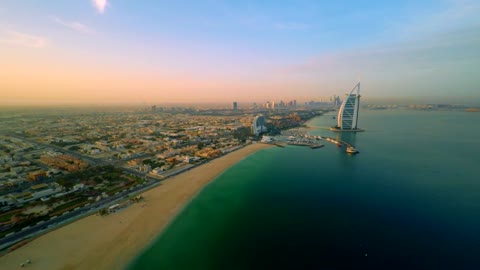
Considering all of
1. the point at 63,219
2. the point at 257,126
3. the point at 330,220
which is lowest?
the point at 330,220

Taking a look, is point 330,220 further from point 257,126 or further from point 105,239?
point 257,126

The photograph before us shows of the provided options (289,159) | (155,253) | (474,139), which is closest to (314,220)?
(155,253)

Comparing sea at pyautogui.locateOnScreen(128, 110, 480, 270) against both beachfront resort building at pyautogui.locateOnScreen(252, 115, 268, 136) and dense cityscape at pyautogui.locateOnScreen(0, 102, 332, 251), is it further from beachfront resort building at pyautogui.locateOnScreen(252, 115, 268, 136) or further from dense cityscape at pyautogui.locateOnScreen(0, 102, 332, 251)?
beachfront resort building at pyautogui.locateOnScreen(252, 115, 268, 136)

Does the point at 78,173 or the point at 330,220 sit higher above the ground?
the point at 78,173

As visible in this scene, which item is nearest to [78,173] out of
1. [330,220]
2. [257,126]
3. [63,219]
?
[63,219]

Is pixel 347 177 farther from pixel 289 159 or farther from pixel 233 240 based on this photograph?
pixel 233 240

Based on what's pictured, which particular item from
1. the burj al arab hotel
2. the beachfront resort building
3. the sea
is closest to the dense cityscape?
the beachfront resort building
